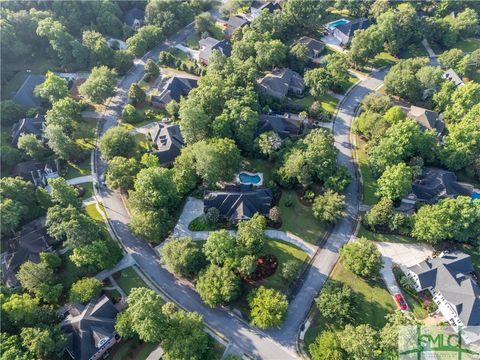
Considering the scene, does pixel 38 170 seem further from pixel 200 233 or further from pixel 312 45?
pixel 312 45

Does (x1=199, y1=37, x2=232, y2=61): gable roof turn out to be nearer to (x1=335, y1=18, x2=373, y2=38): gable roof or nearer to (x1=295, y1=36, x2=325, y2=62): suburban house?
(x1=295, y1=36, x2=325, y2=62): suburban house

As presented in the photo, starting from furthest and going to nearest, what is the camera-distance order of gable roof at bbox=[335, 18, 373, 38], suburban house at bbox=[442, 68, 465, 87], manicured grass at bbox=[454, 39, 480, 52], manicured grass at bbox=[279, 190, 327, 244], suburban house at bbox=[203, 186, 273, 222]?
manicured grass at bbox=[454, 39, 480, 52] < gable roof at bbox=[335, 18, 373, 38] < suburban house at bbox=[442, 68, 465, 87] < manicured grass at bbox=[279, 190, 327, 244] < suburban house at bbox=[203, 186, 273, 222]

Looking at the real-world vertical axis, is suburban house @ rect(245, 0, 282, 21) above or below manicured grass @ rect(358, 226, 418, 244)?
above

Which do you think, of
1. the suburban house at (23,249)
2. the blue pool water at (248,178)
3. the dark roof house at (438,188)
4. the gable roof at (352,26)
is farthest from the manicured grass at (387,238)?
the gable roof at (352,26)

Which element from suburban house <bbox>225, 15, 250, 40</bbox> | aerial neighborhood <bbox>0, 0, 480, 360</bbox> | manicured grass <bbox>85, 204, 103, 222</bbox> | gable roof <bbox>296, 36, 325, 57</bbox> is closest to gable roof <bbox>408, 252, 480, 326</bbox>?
aerial neighborhood <bbox>0, 0, 480, 360</bbox>

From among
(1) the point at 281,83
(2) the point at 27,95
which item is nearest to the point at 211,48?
(1) the point at 281,83

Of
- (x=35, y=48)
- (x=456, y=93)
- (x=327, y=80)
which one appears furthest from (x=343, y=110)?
(x=35, y=48)
